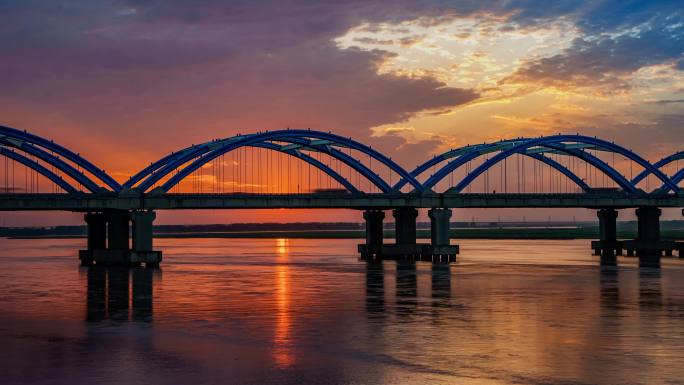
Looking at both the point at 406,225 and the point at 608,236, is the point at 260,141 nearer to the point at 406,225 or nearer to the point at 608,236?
the point at 406,225

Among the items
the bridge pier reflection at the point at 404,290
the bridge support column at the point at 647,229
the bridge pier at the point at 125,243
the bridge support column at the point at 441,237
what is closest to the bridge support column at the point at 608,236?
the bridge support column at the point at 647,229

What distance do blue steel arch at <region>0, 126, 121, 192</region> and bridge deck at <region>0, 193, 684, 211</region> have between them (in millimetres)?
1592

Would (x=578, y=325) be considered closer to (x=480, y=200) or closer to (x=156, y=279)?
(x=156, y=279)

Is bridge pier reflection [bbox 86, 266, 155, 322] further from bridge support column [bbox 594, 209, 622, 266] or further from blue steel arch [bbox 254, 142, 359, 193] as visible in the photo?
bridge support column [bbox 594, 209, 622, 266]

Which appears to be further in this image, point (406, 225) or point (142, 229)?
point (406, 225)

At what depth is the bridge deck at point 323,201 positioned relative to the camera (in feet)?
288

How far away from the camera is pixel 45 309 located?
1689 inches

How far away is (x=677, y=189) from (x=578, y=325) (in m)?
98.6

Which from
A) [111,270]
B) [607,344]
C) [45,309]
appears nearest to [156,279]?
[111,270]

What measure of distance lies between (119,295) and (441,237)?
189 feet

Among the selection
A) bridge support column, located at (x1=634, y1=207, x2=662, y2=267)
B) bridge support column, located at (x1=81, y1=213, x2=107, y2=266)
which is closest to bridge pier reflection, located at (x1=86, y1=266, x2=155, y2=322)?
bridge support column, located at (x1=81, y1=213, x2=107, y2=266)

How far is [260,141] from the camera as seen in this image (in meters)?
97.9

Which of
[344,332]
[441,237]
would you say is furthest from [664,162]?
[344,332]

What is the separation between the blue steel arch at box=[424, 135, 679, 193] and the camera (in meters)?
108
